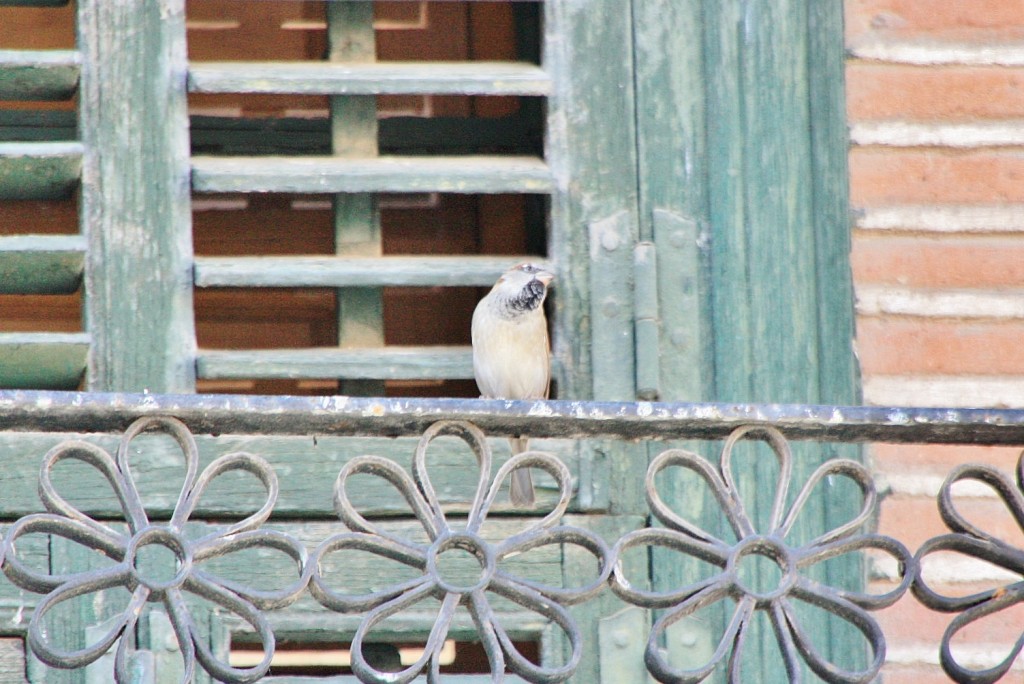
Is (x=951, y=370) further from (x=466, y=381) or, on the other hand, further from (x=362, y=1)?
(x=466, y=381)

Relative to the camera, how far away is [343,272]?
9.74 ft

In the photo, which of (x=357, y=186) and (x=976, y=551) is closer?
(x=976, y=551)

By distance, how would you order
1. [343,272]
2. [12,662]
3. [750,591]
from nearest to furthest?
[750,591], [12,662], [343,272]

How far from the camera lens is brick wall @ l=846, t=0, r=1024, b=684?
293 cm

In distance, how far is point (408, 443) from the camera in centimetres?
289

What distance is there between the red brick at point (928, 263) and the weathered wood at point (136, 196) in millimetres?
1094

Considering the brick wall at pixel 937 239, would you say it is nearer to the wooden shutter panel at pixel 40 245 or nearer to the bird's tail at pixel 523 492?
the bird's tail at pixel 523 492

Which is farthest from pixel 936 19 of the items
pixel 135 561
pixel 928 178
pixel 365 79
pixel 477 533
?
pixel 135 561

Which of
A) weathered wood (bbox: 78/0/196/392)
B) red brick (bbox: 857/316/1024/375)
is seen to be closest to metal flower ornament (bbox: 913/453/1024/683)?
red brick (bbox: 857/316/1024/375)

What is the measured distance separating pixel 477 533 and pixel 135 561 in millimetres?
404

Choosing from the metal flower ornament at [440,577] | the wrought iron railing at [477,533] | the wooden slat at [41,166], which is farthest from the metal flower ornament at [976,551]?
the wooden slat at [41,166]

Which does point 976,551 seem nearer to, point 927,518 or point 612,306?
point 927,518

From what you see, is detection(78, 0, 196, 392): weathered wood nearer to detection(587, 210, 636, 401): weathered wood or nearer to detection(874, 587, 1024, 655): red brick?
detection(587, 210, 636, 401): weathered wood

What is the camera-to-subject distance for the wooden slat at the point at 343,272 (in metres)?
2.93
